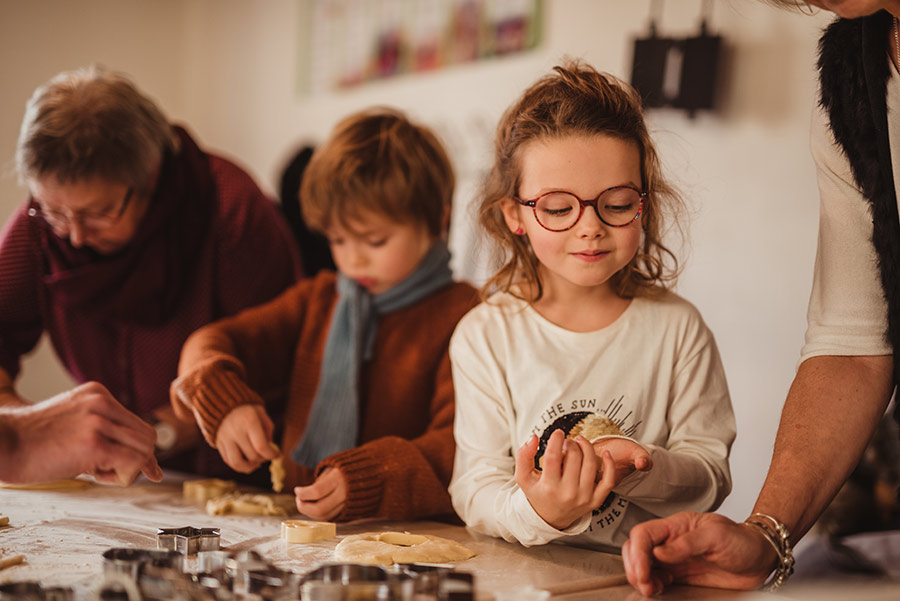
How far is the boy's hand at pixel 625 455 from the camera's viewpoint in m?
0.99

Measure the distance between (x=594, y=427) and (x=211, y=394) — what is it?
0.58 m

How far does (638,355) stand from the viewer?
1217 millimetres

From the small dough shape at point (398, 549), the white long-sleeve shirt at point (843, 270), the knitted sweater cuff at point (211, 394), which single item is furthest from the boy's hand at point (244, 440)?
the white long-sleeve shirt at point (843, 270)

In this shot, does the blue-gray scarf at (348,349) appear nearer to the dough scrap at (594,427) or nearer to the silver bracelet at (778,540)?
the dough scrap at (594,427)

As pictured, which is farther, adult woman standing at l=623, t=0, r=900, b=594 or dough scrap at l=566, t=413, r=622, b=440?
dough scrap at l=566, t=413, r=622, b=440

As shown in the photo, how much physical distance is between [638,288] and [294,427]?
0.69m

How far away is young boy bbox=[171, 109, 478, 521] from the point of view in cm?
151

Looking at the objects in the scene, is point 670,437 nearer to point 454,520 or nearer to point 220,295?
point 454,520

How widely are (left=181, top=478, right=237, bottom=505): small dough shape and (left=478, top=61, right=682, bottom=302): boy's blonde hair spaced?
546 millimetres

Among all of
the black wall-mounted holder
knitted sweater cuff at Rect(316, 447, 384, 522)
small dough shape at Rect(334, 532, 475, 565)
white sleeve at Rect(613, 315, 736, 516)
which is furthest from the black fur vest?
the black wall-mounted holder

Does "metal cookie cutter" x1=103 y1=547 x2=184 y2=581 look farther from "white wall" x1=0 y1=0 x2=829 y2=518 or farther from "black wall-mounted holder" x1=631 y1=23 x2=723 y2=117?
"black wall-mounted holder" x1=631 y1=23 x2=723 y2=117

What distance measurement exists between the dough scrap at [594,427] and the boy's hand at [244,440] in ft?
1.49

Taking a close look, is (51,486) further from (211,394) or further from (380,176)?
(380,176)

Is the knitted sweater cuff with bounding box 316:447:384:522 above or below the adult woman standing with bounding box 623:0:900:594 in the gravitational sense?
below
